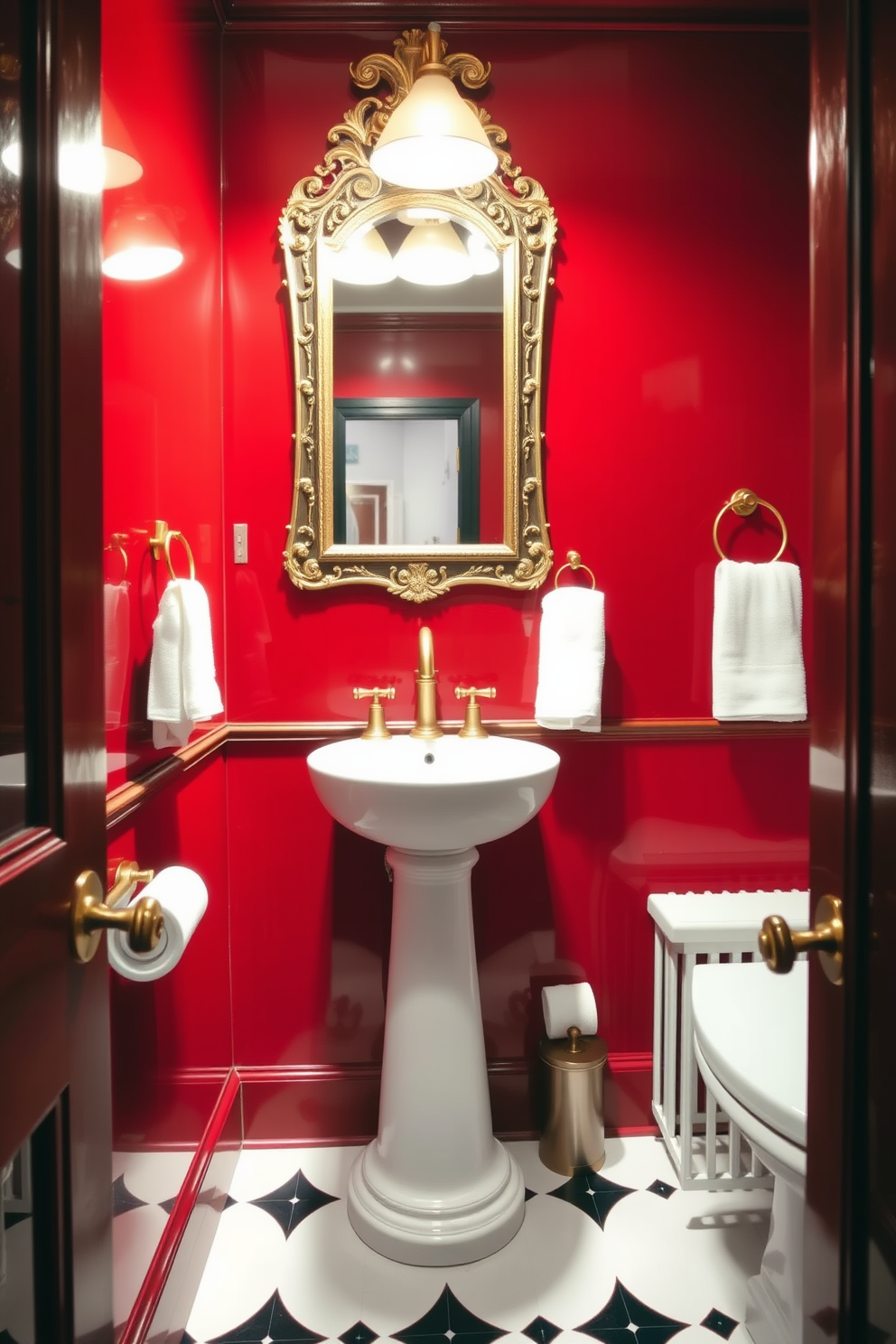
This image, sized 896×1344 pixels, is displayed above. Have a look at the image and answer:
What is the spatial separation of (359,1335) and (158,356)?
1.60 meters

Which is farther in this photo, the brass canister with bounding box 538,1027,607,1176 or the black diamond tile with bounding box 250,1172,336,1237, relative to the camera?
the brass canister with bounding box 538,1027,607,1176

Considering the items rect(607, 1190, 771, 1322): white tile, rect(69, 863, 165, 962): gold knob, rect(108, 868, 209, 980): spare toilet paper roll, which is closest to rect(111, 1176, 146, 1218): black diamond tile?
rect(108, 868, 209, 980): spare toilet paper roll

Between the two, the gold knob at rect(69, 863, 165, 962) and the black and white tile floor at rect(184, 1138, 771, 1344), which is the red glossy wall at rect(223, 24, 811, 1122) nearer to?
the black and white tile floor at rect(184, 1138, 771, 1344)

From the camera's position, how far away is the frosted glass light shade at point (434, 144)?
1.52 meters

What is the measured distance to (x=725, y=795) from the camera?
1.93 m

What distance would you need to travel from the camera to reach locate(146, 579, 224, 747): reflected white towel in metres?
1.30

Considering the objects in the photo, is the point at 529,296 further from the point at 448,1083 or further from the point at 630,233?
the point at 448,1083

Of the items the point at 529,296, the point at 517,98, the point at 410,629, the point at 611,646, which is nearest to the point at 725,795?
the point at 611,646

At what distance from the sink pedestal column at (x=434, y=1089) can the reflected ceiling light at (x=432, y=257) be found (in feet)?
3.91

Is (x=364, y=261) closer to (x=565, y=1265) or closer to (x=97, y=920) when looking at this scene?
(x=97, y=920)

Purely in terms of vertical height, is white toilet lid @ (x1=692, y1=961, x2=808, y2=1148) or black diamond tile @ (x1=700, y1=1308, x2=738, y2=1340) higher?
white toilet lid @ (x1=692, y1=961, x2=808, y2=1148)

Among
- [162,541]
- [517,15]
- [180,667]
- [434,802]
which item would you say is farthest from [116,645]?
[517,15]

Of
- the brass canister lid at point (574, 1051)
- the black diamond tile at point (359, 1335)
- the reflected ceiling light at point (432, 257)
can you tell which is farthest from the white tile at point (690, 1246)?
the reflected ceiling light at point (432, 257)

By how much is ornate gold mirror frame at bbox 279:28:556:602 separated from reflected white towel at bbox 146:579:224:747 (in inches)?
18.8
